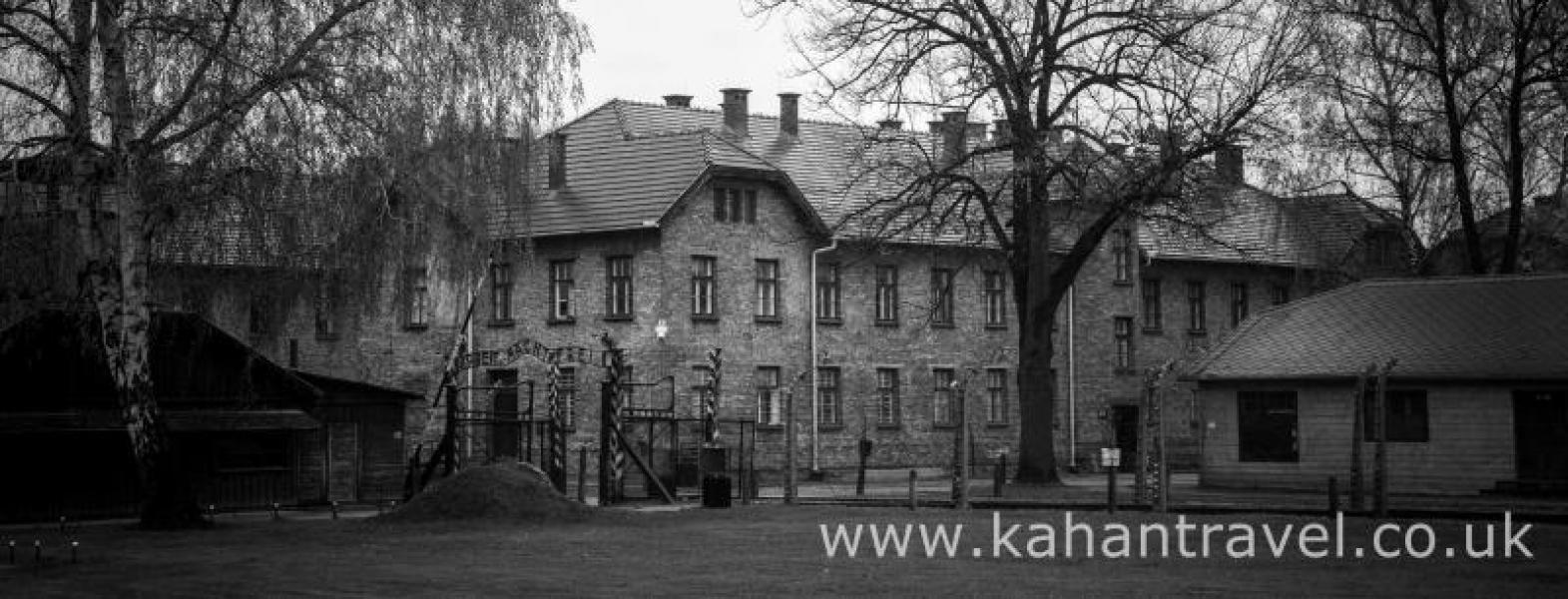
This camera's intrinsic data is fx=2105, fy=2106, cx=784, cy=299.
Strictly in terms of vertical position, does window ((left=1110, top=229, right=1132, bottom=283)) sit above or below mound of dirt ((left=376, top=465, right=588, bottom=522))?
above

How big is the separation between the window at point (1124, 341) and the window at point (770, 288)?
1499 cm

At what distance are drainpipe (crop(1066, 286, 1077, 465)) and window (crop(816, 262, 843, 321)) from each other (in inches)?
382

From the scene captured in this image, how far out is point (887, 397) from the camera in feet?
199

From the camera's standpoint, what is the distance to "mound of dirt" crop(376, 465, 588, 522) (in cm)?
3331

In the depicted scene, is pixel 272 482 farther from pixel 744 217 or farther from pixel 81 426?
pixel 744 217

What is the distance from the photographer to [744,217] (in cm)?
5697

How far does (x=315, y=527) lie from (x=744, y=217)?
2574 centimetres

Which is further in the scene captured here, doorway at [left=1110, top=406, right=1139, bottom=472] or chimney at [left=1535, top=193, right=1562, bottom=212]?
doorway at [left=1110, top=406, right=1139, bottom=472]

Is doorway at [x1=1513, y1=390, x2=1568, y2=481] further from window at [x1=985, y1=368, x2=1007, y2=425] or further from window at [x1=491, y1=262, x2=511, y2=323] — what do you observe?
window at [x1=491, y1=262, x2=511, y2=323]

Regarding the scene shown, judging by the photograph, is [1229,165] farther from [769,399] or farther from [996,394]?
[996,394]

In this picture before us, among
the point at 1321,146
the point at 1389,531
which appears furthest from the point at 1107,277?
the point at 1389,531

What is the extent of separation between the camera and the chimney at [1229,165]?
140 feet

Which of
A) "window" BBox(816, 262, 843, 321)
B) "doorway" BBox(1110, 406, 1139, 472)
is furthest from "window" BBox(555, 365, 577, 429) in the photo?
"doorway" BBox(1110, 406, 1139, 472)

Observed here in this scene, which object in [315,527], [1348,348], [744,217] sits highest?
[744,217]
